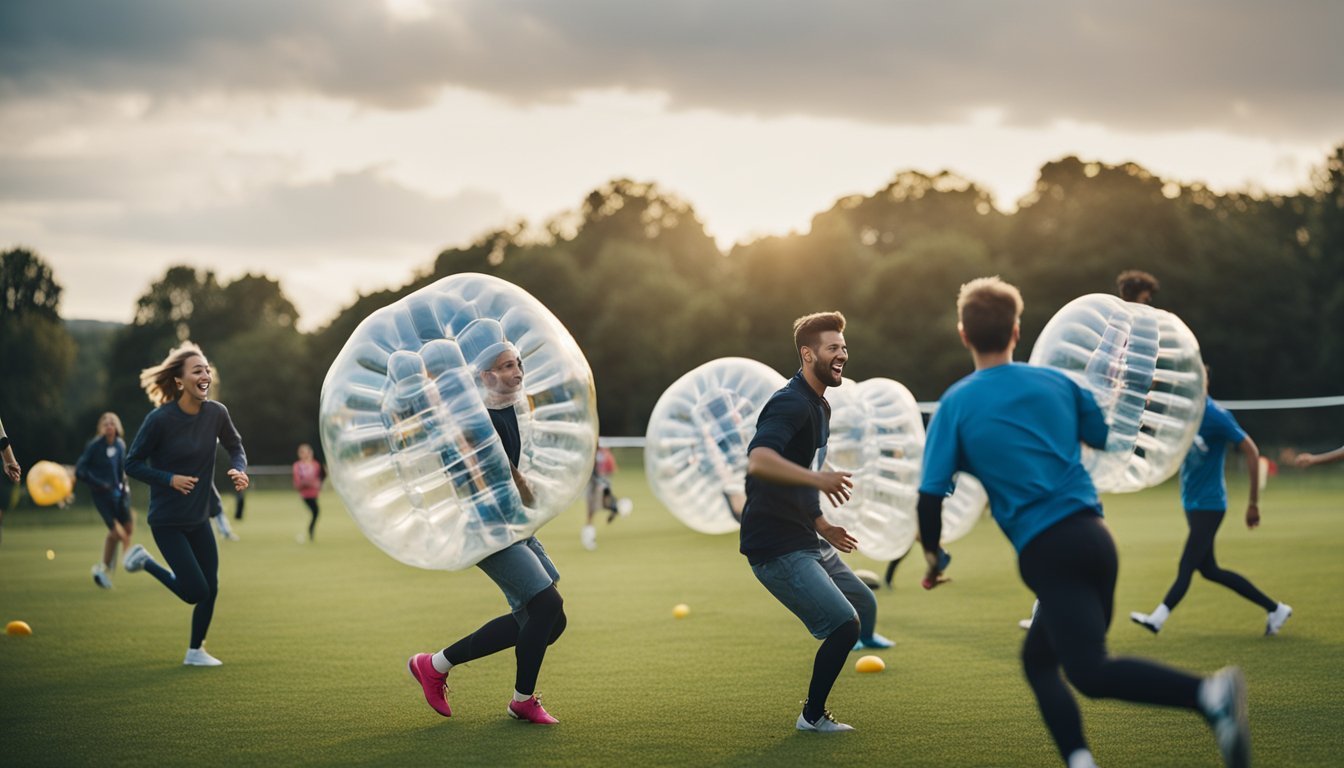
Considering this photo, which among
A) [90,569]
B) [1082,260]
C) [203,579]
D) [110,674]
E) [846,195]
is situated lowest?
[90,569]

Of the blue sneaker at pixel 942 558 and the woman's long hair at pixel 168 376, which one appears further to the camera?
the woman's long hair at pixel 168 376

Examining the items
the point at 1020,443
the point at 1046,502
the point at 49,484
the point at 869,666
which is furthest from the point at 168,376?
the point at 49,484

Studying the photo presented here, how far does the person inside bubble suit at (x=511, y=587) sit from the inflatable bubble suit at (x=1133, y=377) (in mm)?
3661

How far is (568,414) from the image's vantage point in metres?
6.98

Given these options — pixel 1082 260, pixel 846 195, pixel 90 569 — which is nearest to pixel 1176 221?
pixel 1082 260

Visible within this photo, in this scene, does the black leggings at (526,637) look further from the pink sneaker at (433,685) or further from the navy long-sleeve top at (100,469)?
the navy long-sleeve top at (100,469)

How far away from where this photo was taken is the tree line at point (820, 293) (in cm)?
5459

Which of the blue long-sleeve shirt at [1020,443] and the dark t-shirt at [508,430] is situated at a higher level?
the blue long-sleeve shirt at [1020,443]

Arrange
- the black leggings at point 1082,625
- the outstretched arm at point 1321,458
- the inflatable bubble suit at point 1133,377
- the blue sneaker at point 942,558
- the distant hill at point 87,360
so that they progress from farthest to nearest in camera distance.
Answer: the distant hill at point 87,360 < the outstretched arm at point 1321,458 < the inflatable bubble suit at point 1133,377 < the blue sneaker at point 942,558 < the black leggings at point 1082,625

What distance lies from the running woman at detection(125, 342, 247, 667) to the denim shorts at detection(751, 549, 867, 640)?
4.42 m

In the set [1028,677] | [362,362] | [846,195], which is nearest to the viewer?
[1028,677]

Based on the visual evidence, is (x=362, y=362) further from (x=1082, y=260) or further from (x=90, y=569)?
(x=1082, y=260)

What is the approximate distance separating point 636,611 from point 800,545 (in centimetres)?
629

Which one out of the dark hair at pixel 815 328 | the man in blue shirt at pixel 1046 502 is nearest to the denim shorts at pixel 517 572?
the dark hair at pixel 815 328
